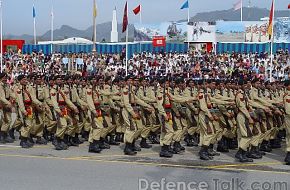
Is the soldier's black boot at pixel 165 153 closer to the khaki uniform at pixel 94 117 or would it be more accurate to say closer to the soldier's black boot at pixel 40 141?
the khaki uniform at pixel 94 117

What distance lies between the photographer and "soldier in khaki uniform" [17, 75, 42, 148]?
13.5 meters

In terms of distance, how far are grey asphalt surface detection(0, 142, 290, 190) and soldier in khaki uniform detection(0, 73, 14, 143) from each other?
133 cm

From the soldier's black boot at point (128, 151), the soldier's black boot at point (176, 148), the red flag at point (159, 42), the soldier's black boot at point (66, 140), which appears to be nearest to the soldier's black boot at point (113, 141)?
the soldier's black boot at point (66, 140)

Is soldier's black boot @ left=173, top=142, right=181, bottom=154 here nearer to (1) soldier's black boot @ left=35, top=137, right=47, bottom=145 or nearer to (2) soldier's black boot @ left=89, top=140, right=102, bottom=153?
(2) soldier's black boot @ left=89, top=140, right=102, bottom=153

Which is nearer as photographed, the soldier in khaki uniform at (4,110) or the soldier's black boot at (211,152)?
the soldier's black boot at (211,152)

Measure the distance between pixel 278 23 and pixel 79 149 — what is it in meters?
23.4

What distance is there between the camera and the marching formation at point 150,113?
12.2 metres

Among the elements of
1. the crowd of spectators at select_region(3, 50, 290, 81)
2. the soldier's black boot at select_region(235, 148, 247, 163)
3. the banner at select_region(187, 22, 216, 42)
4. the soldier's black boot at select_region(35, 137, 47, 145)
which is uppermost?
the banner at select_region(187, 22, 216, 42)

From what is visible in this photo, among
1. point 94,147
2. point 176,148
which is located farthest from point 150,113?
point 94,147

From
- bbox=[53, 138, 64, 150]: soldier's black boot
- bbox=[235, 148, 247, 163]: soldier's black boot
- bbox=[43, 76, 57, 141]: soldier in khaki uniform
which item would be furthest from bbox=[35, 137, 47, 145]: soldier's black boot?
bbox=[235, 148, 247, 163]: soldier's black boot

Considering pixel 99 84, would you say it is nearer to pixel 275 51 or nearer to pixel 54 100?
pixel 54 100

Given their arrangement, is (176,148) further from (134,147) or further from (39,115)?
(39,115)

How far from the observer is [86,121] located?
14352 millimetres

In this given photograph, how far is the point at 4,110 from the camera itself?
1441 centimetres
